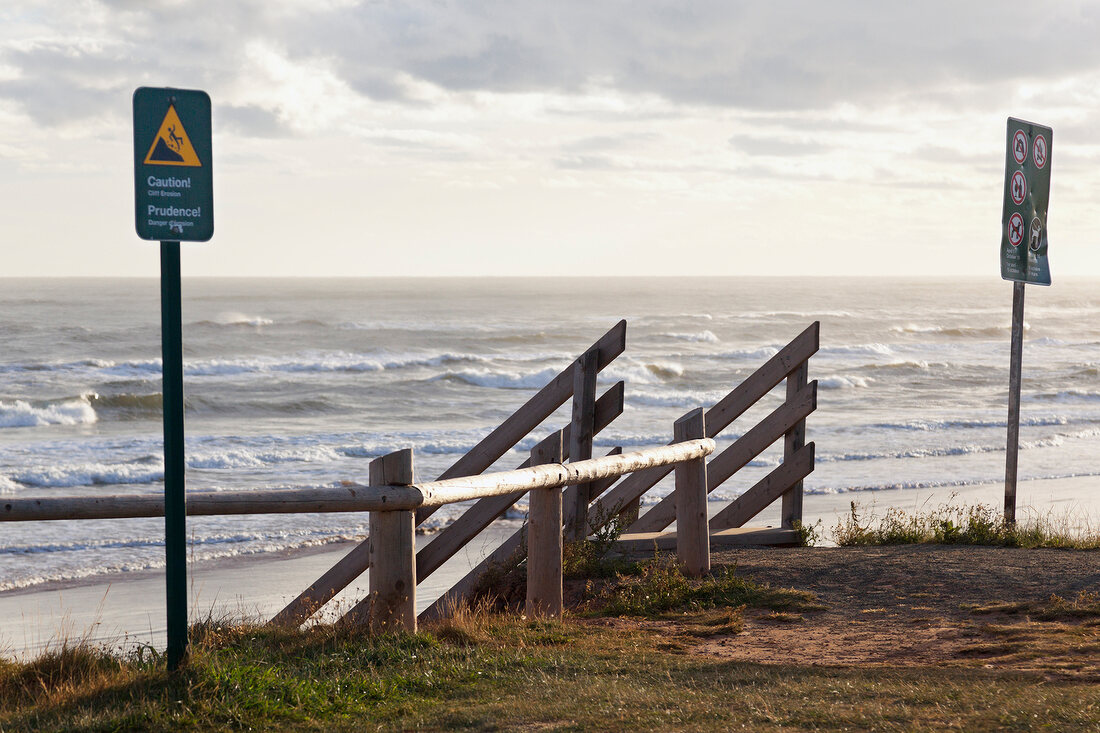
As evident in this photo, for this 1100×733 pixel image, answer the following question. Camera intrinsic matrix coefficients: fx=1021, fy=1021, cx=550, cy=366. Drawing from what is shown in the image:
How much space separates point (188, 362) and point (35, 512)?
40.6 metres

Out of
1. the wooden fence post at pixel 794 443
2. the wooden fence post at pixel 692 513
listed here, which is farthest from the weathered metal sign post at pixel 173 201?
the wooden fence post at pixel 794 443

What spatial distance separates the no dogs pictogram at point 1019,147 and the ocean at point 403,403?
7732mm

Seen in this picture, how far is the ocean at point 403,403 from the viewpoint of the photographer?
653 inches

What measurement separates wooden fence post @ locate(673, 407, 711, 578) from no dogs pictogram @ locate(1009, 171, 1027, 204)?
443 centimetres

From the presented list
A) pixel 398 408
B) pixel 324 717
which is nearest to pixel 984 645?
pixel 324 717

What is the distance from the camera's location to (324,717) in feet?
13.2

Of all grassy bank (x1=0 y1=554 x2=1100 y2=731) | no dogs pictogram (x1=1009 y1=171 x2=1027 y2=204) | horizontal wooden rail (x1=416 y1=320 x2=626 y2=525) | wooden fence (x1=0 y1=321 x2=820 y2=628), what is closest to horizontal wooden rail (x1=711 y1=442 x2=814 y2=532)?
wooden fence (x1=0 y1=321 x2=820 y2=628)

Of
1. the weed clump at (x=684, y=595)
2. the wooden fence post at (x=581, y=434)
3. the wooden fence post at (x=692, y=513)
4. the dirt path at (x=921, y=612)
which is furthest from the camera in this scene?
the wooden fence post at (x=581, y=434)

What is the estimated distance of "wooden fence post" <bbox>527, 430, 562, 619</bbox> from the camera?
5895 mm

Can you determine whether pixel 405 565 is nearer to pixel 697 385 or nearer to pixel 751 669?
pixel 751 669

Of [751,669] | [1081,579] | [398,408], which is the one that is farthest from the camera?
[398,408]

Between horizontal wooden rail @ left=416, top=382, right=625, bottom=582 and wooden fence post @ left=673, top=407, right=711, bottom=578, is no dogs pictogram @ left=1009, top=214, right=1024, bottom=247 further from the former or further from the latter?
horizontal wooden rail @ left=416, top=382, right=625, bottom=582

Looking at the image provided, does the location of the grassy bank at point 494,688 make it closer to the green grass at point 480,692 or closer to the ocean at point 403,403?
the green grass at point 480,692

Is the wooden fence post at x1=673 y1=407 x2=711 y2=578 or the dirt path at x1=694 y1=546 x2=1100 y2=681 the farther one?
the wooden fence post at x1=673 y1=407 x2=711 y2=578
